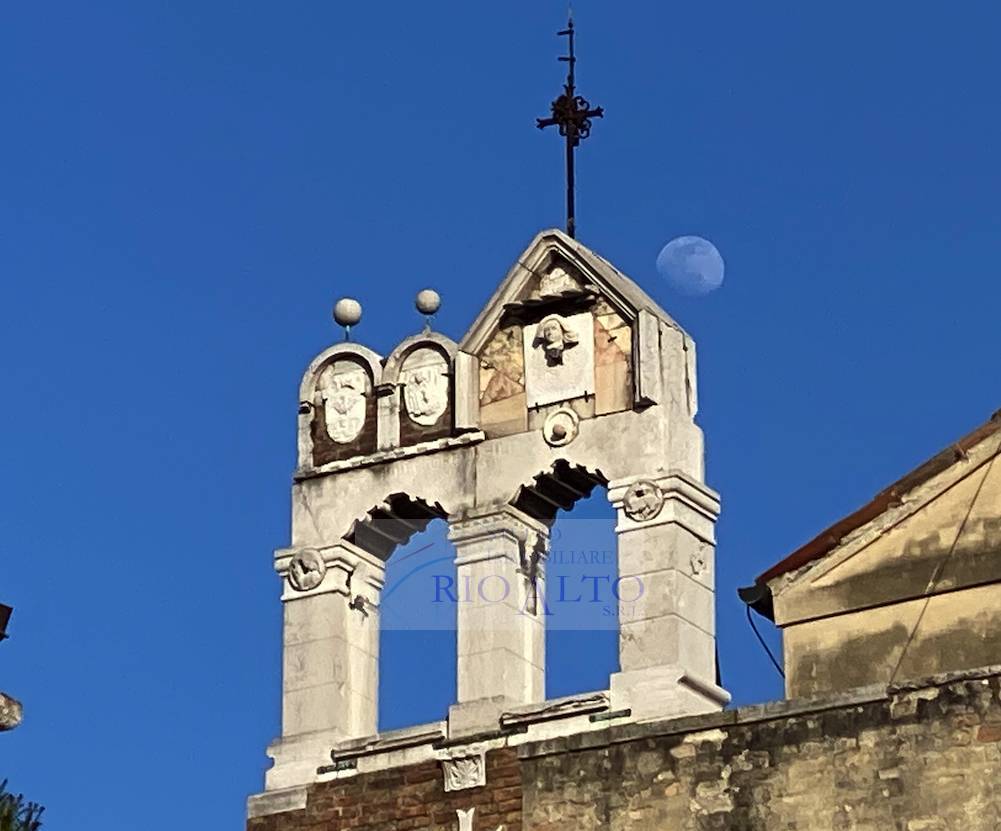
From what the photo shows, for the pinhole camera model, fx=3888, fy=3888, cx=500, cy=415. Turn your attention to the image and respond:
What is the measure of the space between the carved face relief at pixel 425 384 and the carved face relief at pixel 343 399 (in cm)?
39

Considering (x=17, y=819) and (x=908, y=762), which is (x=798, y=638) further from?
(x=17, y=819)

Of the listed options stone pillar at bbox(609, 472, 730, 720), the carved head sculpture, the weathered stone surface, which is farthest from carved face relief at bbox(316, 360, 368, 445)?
the weathered stone surface

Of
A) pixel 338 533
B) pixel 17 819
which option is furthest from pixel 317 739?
pixel 17 819

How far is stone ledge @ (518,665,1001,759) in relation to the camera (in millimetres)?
27922

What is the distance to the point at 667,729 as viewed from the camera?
28.7 metres

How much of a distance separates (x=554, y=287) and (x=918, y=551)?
3873 mm

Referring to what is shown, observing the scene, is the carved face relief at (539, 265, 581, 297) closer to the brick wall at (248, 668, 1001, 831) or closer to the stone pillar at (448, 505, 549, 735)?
the stone pillar at (448, 505, 549, 735)

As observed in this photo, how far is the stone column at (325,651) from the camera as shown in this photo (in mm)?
30438

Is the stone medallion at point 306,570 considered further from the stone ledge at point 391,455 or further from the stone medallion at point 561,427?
the stone medallion at point 561,427

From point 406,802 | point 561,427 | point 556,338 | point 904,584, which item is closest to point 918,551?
point 904,584

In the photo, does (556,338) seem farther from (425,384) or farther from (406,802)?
(406,802)

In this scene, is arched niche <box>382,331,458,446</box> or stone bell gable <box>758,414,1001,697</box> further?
arched niche <box>382,331,458,446</box>

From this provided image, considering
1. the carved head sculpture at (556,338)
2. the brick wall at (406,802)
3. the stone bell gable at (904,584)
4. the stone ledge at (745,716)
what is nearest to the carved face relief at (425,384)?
the carved head sculpture at (556,338)

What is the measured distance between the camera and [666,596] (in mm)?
29266
